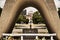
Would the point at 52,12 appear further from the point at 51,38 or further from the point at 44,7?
the point at 51,38

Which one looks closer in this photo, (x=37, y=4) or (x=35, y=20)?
(x=37, y=4)

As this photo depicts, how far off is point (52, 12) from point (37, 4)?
0.74 m

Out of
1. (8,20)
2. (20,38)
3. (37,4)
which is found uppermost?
(37,4)

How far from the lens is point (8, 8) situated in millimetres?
9148

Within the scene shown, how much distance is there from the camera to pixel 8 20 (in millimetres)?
9148

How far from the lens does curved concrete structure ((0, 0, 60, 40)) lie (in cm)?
907

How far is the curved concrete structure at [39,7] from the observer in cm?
907

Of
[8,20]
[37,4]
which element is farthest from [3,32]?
[37,4]

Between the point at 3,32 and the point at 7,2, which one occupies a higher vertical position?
the point at 7,2

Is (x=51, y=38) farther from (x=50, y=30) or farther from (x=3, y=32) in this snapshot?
(x=3, y=32)

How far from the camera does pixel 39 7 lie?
9.31m

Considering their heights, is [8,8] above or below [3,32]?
above

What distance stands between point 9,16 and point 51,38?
2.01m

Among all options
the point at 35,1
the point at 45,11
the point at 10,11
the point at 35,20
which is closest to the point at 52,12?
the point at 45,11
